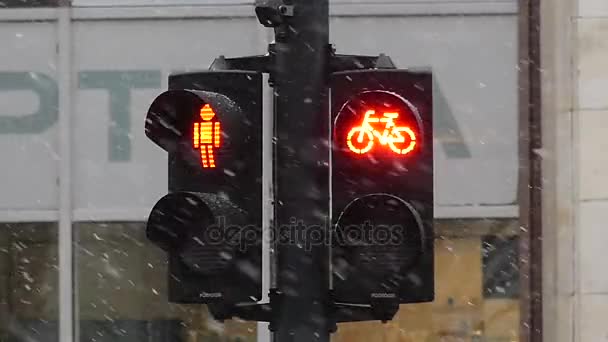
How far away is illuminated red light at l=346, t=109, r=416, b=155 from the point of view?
3783 millimetres

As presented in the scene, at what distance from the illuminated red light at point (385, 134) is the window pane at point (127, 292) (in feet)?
18.3

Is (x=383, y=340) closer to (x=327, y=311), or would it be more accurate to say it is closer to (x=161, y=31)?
(x=161, y=31)

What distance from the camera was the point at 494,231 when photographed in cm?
896

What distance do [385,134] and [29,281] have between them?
20.1 feet

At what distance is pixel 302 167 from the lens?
13.2ft

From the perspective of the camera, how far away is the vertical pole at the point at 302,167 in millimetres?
4012

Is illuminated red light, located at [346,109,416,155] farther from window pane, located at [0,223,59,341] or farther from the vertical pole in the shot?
window pane, located at [0,223,59,341]

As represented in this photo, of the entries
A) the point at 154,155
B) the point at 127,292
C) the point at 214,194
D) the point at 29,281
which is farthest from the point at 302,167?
the point at 29,281

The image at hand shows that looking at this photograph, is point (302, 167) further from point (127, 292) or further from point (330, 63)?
point (127, 292)

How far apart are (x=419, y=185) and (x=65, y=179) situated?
5.85m

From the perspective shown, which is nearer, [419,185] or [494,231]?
[419,185]

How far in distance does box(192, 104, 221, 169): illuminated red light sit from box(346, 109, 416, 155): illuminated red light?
51cm

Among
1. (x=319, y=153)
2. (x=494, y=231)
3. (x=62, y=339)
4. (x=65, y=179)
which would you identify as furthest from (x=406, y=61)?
(x=319, y=153)

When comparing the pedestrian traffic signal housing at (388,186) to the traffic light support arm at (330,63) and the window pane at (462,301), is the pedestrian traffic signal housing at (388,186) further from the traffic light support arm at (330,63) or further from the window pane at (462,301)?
the window pane at (462,301)
